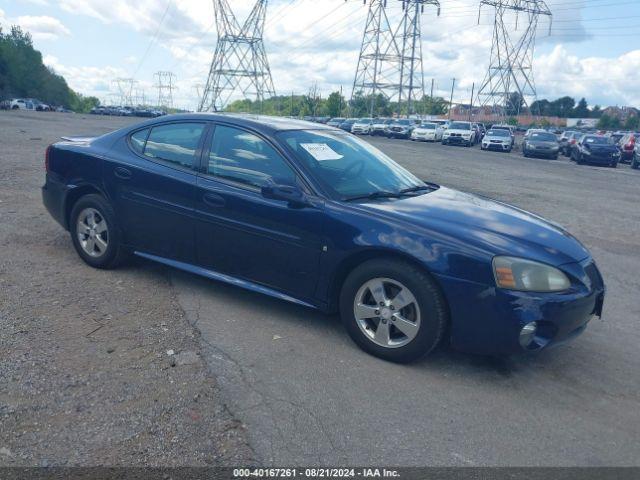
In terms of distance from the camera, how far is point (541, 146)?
30.8 m

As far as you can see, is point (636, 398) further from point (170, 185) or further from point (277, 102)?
point (277, 102)

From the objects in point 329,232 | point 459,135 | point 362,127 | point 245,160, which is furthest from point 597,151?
point 329,232

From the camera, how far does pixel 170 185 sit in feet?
16.1

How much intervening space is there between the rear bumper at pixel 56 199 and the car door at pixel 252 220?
1755 millimetres

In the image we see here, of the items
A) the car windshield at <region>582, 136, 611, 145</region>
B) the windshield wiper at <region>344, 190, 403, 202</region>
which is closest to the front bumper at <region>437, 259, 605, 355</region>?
the windshield wiper at <region>344, 190, 403, 202</region>

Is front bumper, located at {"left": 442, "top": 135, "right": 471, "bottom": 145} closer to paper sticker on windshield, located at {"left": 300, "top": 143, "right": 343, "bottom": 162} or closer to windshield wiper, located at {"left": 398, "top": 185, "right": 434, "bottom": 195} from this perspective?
windshield wiper, located at {"left": 398, "top": 185, "right": 434, "bottom": 195}

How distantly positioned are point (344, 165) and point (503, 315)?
183 centimetres

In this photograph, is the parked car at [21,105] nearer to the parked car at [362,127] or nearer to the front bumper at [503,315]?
the parked car at [362,127]

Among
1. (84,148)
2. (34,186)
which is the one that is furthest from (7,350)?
(34,186)

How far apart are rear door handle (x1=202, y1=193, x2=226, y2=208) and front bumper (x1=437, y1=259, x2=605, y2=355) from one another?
71.5 inches

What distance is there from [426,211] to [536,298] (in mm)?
1004

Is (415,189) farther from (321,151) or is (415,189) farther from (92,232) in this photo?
(92,232)

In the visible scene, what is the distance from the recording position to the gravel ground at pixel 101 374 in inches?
113

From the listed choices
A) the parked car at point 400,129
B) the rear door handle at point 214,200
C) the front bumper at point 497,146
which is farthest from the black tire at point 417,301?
the parked car at point 400,129
